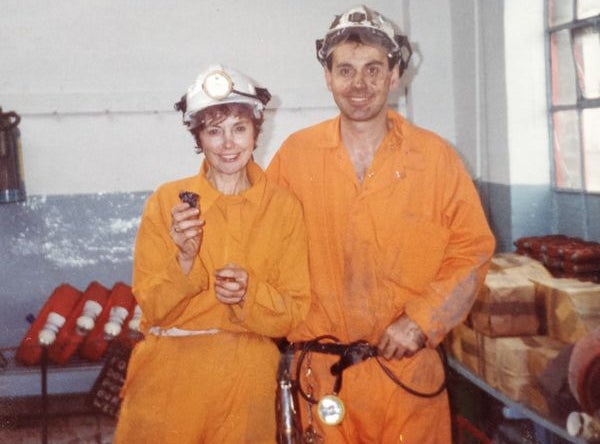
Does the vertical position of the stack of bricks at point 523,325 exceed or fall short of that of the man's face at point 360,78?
it falls short

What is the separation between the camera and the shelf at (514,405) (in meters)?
2.83

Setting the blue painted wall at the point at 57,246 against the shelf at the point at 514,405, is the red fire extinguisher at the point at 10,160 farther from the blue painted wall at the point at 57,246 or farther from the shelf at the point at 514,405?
the shelf at the point at 514,405

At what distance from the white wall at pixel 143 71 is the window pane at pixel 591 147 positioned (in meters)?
1.38

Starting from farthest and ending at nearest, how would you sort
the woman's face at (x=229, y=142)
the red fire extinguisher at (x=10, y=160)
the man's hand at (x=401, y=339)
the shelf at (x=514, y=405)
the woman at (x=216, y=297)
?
1. the red fire extinguisher at (x=10, y=160)
2. the shelf at (x=514, y=405)
3. the man's hand at (x=401, y=339)
4. the woman's face at (x=229, y=142)
5. the woman at (x=216, y=297)

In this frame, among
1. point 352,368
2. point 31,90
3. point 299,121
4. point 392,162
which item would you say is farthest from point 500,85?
point 31,90

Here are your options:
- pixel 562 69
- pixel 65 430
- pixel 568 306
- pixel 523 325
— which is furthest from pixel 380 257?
pixel 65 430

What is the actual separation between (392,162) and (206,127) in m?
0.70

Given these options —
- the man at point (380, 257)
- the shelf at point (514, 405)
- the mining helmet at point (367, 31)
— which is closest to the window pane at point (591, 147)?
the shelf at point (514, 405)

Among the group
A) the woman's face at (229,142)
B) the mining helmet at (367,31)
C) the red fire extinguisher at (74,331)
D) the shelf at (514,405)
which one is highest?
the mining helmet at (367,31)

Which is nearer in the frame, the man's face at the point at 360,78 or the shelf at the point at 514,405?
the man's face at the point at 360,78

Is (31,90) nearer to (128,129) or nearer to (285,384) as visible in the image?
(128,129)

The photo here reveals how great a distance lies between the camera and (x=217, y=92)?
2289mm

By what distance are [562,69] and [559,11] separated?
0.35 m

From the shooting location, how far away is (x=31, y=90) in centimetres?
519
